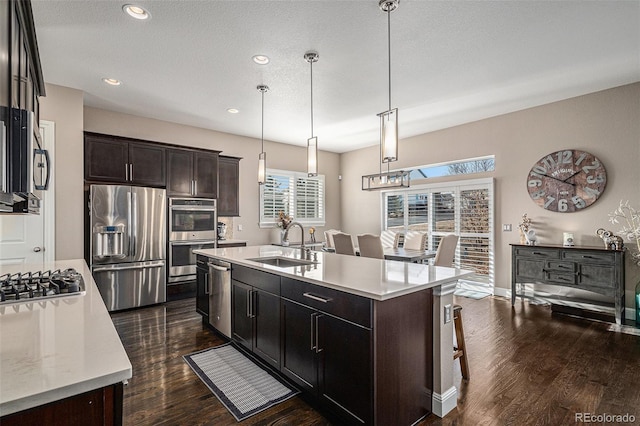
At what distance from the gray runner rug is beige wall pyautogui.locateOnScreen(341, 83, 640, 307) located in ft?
14.1

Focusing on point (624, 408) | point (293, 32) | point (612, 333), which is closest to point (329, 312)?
point (624, 408)

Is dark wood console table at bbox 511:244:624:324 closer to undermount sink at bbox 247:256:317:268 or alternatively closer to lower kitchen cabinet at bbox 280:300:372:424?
undermount sink at bbox 247:256:317:268

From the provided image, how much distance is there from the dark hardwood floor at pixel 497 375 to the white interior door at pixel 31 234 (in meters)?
1.22

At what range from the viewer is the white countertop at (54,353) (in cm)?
80

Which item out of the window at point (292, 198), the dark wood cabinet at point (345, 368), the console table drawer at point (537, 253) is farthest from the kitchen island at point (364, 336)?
the window at point (292, 198)

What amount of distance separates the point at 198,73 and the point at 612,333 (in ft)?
18.0

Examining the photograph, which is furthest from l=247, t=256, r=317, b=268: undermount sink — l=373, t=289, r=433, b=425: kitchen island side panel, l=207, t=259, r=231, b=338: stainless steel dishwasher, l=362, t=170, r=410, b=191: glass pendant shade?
l=373, t=289, r=433, b=425: kitchen island side panel

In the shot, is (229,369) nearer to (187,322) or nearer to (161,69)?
(187,322)

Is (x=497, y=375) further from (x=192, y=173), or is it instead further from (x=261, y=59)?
(x=192, y=173)

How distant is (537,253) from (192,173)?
205 inches

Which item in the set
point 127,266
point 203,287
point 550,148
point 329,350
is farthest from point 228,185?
point 550,148

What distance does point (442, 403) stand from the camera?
81.6 inches

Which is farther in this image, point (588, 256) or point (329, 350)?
Answer: point (588, 256)

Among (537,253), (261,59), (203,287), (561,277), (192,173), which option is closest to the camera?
(261,59)
